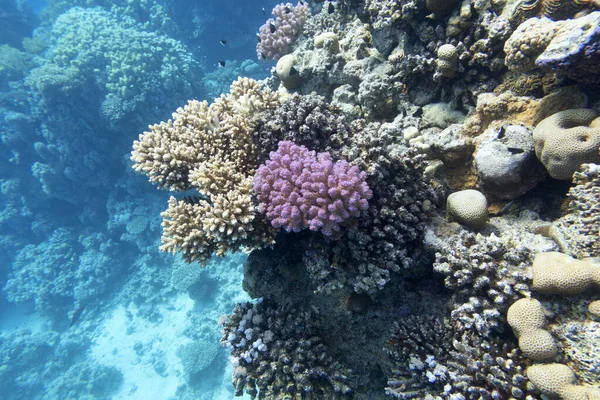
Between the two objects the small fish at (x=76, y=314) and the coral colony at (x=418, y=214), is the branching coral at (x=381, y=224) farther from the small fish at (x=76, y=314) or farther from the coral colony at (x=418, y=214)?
the small fish at (x=76, y=314)

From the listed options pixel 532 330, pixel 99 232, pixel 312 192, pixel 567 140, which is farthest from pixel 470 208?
pixel 99 232

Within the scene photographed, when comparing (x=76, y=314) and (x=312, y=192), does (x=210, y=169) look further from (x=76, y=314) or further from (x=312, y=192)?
(x=76, y=314)

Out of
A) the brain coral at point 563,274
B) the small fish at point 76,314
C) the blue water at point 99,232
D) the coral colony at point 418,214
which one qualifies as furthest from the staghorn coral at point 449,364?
the small fish at point 76,314

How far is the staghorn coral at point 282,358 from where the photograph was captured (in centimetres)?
363

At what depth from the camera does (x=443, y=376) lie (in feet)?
9.96

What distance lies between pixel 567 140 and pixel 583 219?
30.0 inches

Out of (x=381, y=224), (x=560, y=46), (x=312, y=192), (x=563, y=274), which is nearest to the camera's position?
(x=563, y=274)

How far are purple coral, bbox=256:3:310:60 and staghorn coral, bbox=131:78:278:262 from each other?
310 centimetres

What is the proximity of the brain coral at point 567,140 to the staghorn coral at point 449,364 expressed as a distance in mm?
1841

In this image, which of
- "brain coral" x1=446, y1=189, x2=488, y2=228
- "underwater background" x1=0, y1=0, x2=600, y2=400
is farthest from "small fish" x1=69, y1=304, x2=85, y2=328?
"brain coral" x1=446, y1=189, x2=488, y2=228

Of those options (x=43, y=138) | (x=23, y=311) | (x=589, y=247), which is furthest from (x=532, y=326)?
(x=23, y=311)

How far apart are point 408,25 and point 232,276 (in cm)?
1193

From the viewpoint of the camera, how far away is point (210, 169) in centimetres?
377

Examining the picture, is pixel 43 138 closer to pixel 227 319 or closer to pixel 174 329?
pixel 174 329
